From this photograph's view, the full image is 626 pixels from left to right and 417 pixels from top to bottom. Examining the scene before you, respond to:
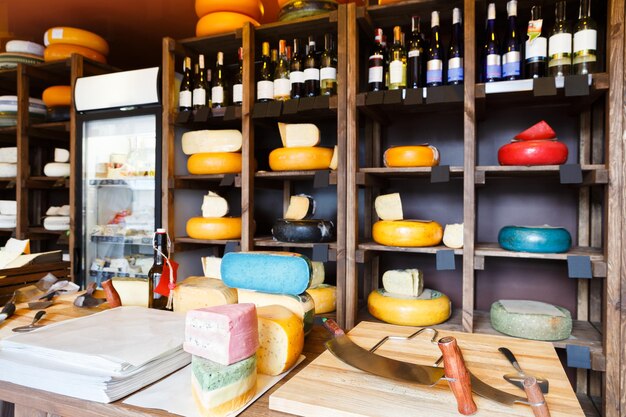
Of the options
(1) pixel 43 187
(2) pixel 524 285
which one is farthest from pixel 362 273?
(1) pixel 43 187

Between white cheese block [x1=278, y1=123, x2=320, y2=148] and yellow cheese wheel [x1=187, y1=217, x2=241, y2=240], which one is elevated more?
white cheese block [x1=278, y1=123, x2=320, y2=148]

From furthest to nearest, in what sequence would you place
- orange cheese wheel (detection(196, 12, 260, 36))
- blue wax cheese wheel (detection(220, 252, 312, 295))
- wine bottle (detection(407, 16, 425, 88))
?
orange cheese wheel (detection(196, 12, 260, 36)), wine bottle (detection(407, 16, 425, 88)), blue wax cheese wheel (detection(220, 252, 312, 295))

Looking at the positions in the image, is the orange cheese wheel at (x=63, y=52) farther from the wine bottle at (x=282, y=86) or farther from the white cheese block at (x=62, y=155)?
the wine bottle at (x=282, y=86)

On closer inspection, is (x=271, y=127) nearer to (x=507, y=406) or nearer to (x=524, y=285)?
(x=524, y=285)

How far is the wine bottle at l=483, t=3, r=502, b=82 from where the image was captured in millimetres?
1815

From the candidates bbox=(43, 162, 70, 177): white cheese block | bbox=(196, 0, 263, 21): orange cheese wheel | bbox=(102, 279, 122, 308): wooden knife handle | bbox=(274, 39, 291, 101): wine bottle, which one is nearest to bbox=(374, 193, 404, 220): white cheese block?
bbox=(274, 39, 291, 101): wine bottle

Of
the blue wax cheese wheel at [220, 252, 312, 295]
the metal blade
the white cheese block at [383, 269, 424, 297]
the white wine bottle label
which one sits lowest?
the white cheese block at [383, 269, 424, 297]

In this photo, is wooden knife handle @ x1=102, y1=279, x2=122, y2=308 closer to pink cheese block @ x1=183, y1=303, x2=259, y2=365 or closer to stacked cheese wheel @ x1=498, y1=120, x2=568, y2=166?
pink cheese block @ x1=183, y1=303, x2=259, y2=365

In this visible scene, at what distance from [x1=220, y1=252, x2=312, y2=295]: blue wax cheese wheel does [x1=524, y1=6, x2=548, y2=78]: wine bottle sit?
149 centimetres

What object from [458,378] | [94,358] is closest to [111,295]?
[94,358]

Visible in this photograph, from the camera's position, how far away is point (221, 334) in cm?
58

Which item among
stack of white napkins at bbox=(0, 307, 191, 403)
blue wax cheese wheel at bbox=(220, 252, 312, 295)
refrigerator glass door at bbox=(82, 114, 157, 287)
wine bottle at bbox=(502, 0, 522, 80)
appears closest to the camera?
stack of white napkins at bbox=(0, 307, 191, 403)

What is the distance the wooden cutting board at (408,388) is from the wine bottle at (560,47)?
4.41 feet

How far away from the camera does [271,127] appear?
248 cm
